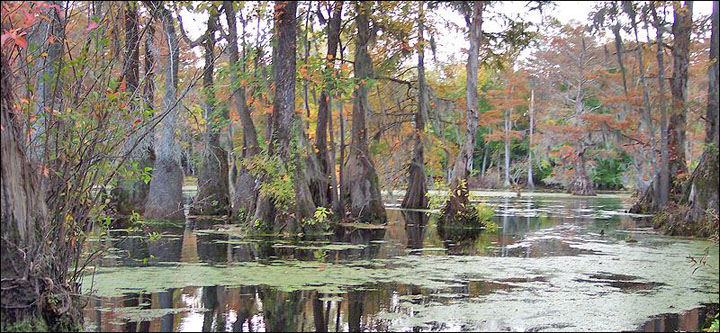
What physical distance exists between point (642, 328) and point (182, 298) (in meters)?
3.24

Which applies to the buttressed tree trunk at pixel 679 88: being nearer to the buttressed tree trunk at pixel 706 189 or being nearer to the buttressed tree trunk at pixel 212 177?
the buttressed tree trunk at pixel 706 189

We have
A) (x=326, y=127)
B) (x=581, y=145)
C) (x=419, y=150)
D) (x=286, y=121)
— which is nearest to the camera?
(x=286, y=121)

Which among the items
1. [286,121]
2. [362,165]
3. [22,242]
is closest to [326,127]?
[362,165]

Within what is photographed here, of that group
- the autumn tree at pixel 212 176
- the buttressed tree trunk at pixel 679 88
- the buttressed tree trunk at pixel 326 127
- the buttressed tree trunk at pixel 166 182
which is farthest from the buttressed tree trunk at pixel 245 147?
the buttressed tree trunk at pixel 679 88

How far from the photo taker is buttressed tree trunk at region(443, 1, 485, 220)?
42.5 feet

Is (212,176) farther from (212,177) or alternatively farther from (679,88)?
(679,88)

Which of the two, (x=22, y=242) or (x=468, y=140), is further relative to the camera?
(x=468, y=140)

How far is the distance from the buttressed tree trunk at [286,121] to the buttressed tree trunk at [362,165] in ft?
9.01

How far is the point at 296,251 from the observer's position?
8711 millimetres

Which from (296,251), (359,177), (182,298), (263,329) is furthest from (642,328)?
(359,177)

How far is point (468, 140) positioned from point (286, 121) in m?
3.51

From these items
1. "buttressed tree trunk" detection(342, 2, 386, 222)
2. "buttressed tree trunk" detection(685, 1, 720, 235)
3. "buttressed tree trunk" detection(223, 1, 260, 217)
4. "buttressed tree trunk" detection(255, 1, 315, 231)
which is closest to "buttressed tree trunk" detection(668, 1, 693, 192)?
"buttressed tree trunk" detection(685, 1, 720, 235)

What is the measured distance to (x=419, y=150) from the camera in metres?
16.5

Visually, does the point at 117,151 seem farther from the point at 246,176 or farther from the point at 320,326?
the point at 246,176
